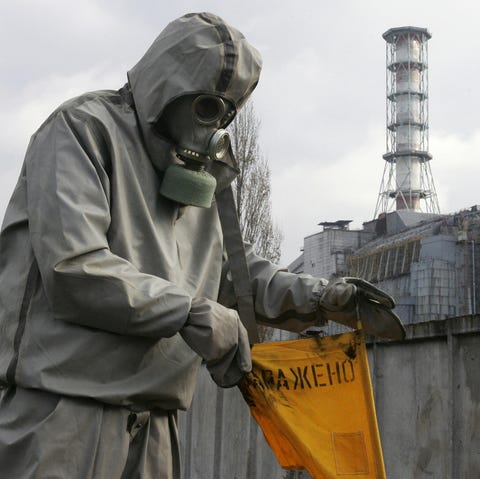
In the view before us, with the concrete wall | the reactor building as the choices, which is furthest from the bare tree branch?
the concrete wall

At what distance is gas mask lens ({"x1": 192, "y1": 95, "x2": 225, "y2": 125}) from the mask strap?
1.21ft

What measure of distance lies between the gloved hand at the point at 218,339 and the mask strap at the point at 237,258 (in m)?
0.54

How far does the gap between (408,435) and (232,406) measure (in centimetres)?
224

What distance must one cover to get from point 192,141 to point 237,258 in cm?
51

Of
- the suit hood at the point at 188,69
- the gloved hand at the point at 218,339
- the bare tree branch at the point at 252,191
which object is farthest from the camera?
the bare tree branch at the point at 252,191

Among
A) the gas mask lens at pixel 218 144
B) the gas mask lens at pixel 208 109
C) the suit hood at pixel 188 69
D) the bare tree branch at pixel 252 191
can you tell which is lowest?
the gas mask lens at pixel 218 144

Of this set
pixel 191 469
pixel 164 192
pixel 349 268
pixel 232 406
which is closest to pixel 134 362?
pixel 164 192

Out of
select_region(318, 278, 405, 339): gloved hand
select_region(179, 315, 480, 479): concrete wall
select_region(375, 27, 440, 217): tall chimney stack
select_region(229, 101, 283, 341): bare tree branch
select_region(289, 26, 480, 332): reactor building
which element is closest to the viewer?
select_region(318, 278, 405, 339): gloved hand

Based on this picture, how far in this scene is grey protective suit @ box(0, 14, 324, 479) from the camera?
251 centimetres

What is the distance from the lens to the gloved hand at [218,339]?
2461 millimetres

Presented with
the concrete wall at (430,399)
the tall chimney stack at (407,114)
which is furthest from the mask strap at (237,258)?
the tall chimney stack at (407,114)

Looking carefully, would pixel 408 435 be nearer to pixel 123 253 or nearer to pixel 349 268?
pixel 123 253

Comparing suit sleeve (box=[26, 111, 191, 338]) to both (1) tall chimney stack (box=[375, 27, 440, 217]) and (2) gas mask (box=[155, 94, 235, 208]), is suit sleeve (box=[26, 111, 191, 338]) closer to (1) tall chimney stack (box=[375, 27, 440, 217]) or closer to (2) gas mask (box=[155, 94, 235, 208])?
(2) gas mask (box=[155, 94, 235, 208])

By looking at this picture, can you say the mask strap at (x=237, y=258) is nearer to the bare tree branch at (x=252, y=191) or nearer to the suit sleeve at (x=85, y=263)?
the suit sleeve at (x=85, y=263)
